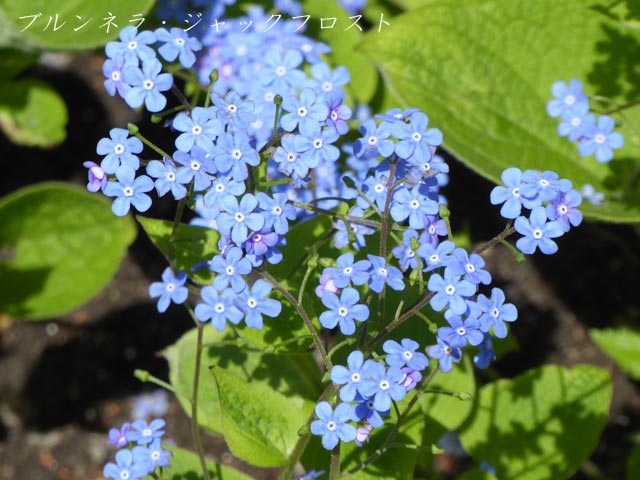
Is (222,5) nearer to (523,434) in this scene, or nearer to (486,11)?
(486,11)

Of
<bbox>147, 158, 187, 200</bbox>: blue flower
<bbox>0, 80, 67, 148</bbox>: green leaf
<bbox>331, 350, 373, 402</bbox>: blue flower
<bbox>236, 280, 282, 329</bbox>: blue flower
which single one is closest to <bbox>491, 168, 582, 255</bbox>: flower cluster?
<bbox>331, 350, 373, 402</bbox>: blue flower

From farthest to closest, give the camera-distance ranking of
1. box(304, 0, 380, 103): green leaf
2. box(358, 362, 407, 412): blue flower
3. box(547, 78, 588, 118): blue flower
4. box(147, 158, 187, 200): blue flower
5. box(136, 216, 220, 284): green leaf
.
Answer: box(304, 0, 380, 103): green leaf < box(547, 78, 588, 118): blue flower < box(136, 216, 220, 284): green leaf < box(147, 158, 187, 200): blue flower < box(358, 362, 407, 412): blue flower

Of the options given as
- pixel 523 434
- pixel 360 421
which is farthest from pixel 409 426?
pixel 523 434

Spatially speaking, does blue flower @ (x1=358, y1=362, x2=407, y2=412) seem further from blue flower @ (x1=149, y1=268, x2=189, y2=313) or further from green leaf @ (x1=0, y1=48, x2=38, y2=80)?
green leaf @ (x1=0, y1=48, x2=38, y2=80)

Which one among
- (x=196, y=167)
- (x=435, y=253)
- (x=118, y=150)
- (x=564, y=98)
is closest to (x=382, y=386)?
(x=435, y=253)

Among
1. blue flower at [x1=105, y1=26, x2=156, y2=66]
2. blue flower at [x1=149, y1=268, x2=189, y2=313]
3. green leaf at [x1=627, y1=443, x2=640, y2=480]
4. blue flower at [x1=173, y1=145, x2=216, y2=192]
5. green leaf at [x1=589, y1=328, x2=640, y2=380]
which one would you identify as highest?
blue flower at [x1=105, y1=26, x2=156, y2=66]

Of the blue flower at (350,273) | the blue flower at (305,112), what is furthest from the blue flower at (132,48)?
the blue flower at (350,273)

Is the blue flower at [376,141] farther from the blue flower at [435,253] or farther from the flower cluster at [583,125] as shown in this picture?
the flower cluster at [583,125]
